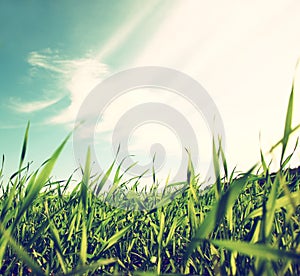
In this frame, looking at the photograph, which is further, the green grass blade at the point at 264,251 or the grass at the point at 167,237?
the grass at the point at 167,237

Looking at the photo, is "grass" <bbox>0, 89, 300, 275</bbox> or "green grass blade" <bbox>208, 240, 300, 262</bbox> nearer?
"green grass blade" <bbox>208, 240, 300, 262</bbox>

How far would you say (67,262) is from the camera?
143 cm

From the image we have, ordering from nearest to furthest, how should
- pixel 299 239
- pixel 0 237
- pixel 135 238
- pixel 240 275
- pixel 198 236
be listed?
pixel 198 236 → pixel 299 239 → pixel 0 237 → pixel 240 275 → pixel 135 238

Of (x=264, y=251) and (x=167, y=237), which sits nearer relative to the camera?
(x=264, y=251)

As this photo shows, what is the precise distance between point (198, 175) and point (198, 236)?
208 centimetres

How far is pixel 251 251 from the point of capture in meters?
0.61

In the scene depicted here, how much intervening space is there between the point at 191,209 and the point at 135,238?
1.70ft

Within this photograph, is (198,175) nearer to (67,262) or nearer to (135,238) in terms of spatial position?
(135,238)

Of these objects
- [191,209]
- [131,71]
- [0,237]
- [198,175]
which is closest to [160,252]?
[191,209]

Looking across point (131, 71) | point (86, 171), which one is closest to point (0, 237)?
point (86, 171)

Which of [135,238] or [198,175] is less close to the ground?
[198,175]

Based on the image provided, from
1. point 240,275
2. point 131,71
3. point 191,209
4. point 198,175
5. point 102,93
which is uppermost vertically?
point 131,71

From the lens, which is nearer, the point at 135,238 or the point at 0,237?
the point at 0,237

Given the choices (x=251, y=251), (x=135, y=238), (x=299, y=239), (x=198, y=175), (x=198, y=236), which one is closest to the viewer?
(x=251, y=251)
